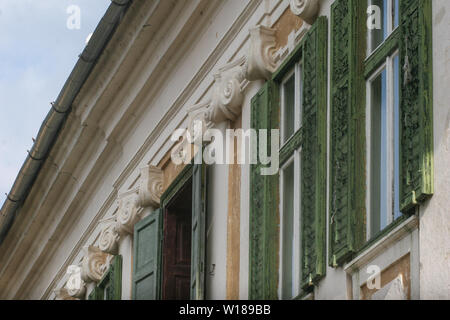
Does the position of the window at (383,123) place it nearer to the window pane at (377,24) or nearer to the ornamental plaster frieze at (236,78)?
the window pane at (377,24)

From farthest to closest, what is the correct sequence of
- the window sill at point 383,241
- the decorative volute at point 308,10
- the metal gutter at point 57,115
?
the metal gutter at point 57,115
the decorative volute at point 308,10
the window sill at point 383,241

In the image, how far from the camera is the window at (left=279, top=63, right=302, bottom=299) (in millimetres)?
14453

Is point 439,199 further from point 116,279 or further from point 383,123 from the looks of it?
point 116,279

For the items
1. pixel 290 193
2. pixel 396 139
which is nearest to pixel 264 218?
pixel 290 193

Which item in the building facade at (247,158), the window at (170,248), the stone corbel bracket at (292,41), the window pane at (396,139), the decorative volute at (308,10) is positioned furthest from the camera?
the window at (170,248)

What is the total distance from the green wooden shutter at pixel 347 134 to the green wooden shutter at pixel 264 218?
53.0 inches

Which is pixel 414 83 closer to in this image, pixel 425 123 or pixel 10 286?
pixel 425 123

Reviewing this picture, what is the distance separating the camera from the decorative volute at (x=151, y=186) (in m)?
18.6

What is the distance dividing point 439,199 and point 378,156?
A: 3.95 feet

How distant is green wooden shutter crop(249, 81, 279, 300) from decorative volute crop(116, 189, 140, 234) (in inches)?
146

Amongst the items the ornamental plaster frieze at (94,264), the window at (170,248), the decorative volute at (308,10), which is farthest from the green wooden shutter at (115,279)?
the decorative volute at (308,10)

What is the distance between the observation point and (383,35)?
13.4 metres

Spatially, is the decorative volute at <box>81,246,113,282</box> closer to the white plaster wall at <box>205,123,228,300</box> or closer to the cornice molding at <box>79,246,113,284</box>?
the cornice molding at <box>79,246,113,284</box>

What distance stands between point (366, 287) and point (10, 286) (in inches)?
487
